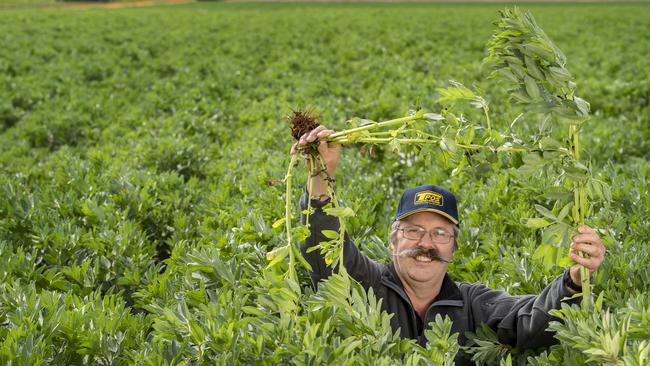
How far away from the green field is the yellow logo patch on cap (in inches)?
25.6

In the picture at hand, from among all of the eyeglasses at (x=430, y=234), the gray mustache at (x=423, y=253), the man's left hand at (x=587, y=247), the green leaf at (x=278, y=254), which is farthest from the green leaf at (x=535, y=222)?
the eyeglasses at (x=430, y=234)

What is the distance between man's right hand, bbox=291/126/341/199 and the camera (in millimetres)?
2904

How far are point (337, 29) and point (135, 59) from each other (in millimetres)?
8383

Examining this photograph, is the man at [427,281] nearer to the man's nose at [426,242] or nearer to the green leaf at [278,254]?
the man's nose at [426,242]

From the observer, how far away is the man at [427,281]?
3439 mm

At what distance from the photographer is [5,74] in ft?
48.5

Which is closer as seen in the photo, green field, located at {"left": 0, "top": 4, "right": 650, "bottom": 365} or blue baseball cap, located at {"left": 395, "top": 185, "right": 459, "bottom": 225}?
green field, located at {"left": 0, "top": 4, "right": 650, "bottom": 365}

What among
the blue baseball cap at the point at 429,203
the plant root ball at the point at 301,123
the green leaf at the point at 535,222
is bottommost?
the blue baseball cap at the point at 429,203

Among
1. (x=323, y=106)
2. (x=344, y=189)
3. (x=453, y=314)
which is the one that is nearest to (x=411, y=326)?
(x=453, y=314)

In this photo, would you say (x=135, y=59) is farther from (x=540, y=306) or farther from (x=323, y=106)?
(x=540, y=306)

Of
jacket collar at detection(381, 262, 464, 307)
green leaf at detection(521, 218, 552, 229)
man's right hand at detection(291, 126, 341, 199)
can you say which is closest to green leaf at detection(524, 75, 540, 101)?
green leaf at detection(521, 218, 552, 229)

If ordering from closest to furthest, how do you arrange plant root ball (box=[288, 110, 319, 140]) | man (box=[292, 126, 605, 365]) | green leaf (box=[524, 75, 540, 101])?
green leaf (box=[524, 75, 540, 101]) < plant root ball (box=[288, 110, 319, 140]) < man (box=[292, 126, 605, 365])

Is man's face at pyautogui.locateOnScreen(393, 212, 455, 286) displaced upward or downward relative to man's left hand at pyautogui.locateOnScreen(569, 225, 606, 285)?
downward

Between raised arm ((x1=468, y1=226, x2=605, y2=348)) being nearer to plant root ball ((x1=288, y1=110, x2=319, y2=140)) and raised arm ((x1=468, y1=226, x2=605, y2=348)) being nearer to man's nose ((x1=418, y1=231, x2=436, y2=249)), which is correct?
man's nose ((x1=418, y1=231, x2=436, y2=249))
